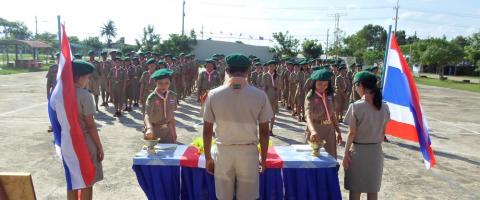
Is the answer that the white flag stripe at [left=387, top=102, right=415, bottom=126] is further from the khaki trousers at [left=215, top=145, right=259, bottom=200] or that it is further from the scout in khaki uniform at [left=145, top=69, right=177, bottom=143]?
the scout in khaki uniform at [left=145, top=69, right=177, bottom=143]

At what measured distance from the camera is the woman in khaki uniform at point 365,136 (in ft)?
13.0

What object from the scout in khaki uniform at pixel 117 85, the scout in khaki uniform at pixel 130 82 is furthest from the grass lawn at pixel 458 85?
the scout in khaki uniform at pixel 117 85

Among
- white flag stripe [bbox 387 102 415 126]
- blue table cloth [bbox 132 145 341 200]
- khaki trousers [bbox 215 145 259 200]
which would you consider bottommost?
blue table cloth [bbox 132 145 341 200]

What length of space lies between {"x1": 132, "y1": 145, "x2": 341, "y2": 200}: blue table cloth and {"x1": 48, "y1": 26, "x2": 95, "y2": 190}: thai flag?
0.54m

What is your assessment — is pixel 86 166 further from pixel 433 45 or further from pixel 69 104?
pixel 433 45

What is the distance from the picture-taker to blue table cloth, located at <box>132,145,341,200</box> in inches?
159

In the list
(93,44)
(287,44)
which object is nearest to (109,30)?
(93,44)

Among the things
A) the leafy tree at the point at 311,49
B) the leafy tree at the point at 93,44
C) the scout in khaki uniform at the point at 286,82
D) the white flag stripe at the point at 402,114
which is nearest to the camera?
the white flag stripe at the point at 402,114

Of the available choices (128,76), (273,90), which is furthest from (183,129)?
(128,76)

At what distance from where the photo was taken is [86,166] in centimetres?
368

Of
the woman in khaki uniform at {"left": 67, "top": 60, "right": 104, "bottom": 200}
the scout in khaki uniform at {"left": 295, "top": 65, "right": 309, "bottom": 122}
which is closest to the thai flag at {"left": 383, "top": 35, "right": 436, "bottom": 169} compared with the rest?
the woman in khaki uniform at {"left": 67, "top": 60, "right": 104, "bottom": 200}

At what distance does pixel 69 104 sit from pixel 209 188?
160 cm

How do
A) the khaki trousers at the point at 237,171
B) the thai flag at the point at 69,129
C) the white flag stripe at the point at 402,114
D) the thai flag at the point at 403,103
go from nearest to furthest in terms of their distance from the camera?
the khaki trousers at the point at 237,171 → the thai flag at the point at 69,129 → the thai flag at the point at 403,103 → the white flag stripe at the point at 402,114

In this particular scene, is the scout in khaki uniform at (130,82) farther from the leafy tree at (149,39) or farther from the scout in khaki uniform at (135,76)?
the leafy tree at (149,39)
